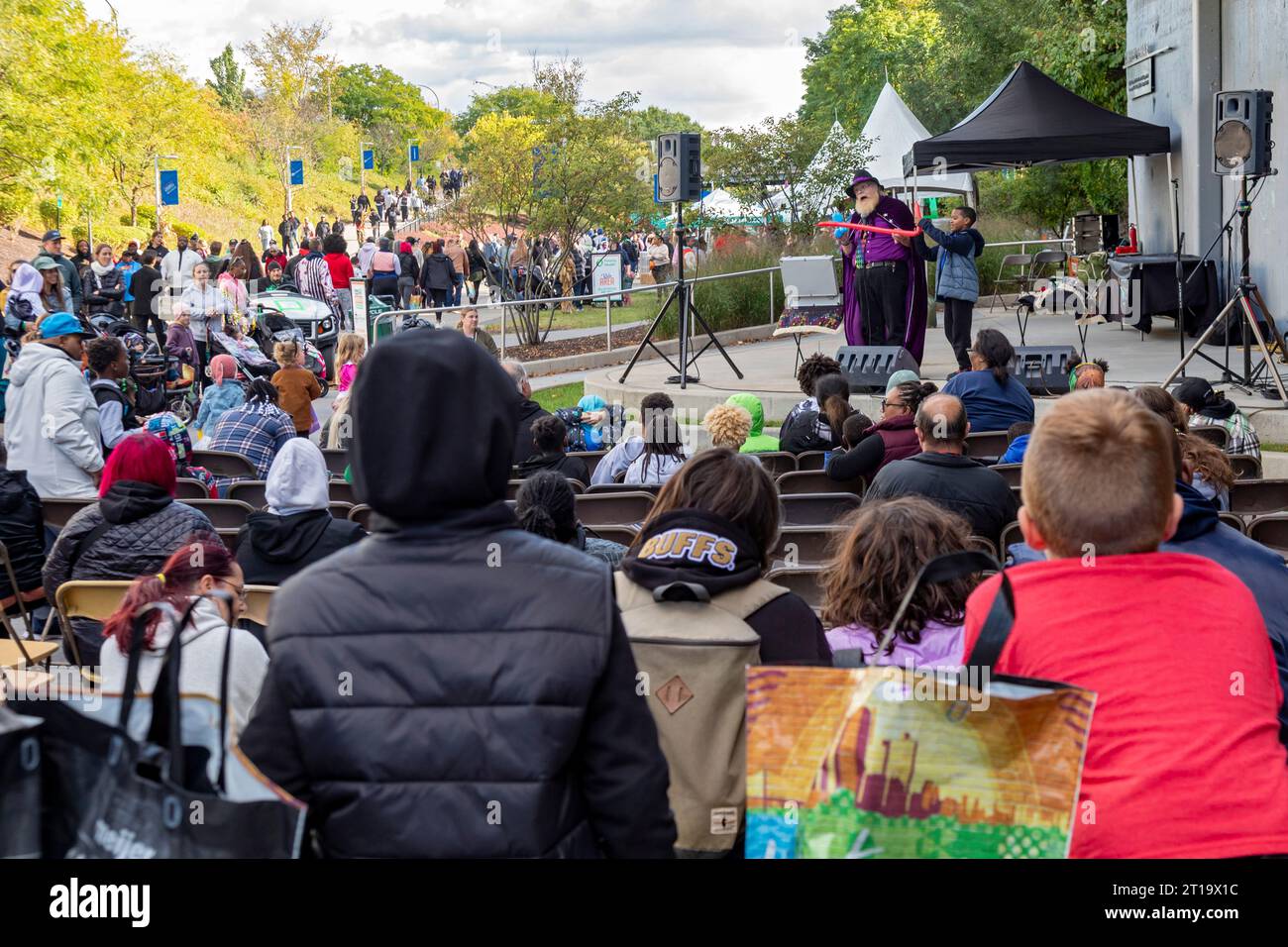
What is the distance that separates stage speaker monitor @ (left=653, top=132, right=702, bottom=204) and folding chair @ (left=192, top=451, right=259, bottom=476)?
21.6 ft

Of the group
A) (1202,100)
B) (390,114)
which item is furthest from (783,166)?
(390,114)

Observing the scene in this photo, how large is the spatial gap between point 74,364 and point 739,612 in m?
6.23

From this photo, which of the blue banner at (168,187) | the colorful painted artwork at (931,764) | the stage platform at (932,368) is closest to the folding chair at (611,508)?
the colorful painted artwork at (931,764)

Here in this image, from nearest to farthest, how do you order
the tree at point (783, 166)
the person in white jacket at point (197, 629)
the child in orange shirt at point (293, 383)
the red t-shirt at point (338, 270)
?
1. the person in white jacket at point (197, 629)
2. the child in orange shirt at point (293, 383)
3. the red t-shirt at point (338, 270)
4. the tree at point (783, 166)

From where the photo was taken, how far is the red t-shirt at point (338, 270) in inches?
893

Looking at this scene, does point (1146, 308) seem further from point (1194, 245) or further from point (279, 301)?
point (279, 301)

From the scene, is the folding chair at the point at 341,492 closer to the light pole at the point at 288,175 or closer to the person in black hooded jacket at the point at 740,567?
the person in black hooded jacket at the point at 740,567

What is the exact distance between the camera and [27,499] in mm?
6215

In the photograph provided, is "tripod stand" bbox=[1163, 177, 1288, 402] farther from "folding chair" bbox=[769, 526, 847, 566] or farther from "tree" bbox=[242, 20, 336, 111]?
"tree" bbox=[242, 20, 336, 111]

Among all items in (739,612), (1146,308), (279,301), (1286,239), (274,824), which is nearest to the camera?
(274,824)

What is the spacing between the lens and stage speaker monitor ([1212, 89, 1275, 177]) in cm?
1122

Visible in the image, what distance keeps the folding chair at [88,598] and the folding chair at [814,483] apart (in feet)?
11.4

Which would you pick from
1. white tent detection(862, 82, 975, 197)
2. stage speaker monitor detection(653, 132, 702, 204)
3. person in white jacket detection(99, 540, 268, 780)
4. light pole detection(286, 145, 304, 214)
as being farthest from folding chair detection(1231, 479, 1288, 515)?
light pole detection(286, 145, 304, 214)
